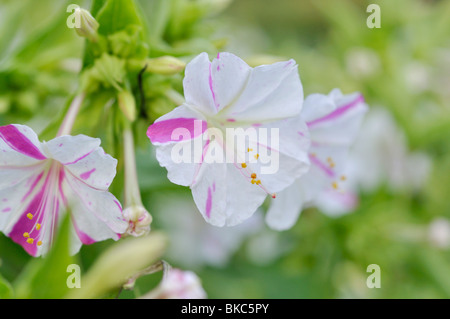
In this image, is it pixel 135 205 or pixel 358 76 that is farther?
pixel 358 76

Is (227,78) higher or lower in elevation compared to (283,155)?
higher

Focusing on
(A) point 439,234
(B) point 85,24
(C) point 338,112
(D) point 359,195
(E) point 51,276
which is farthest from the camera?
(D) point 359,195

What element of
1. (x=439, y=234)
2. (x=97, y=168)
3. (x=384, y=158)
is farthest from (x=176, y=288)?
(x=384, y=158)

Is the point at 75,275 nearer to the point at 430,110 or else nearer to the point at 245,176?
the point at 245,176

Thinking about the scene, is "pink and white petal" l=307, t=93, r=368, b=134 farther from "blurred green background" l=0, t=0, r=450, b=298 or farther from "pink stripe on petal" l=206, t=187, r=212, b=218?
"blurred green background" l=0, t=0, r=450, b=298

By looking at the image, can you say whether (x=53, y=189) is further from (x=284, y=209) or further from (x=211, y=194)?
(x=284, y=209)

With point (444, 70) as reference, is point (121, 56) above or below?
above

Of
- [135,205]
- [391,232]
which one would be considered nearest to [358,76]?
[391,232]

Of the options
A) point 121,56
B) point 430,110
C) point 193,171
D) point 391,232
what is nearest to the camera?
point 193,171
